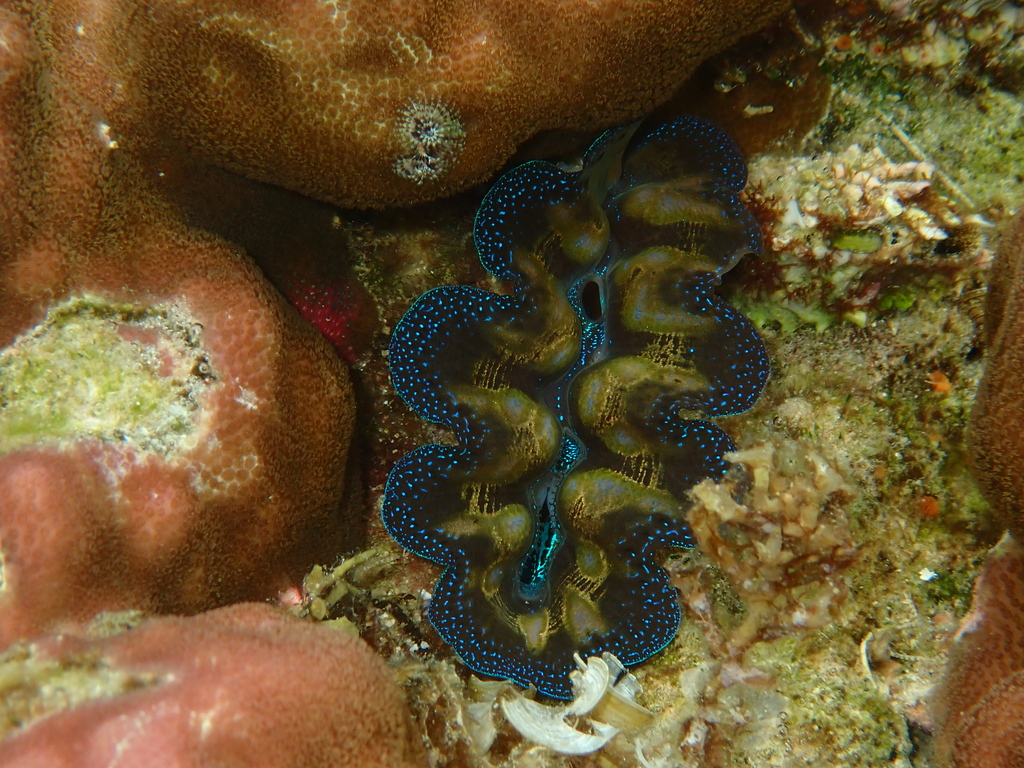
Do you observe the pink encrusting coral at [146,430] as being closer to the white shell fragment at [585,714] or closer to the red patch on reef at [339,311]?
the red patch on reef at [339,311]

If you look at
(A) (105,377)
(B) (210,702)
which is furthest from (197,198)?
(B) (210,702)

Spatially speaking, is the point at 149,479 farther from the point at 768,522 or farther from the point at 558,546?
the point at 768,522

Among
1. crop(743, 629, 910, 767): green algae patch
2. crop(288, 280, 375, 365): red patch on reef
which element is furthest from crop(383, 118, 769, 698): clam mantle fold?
crop(743, 629, 910, 767): green algae patch

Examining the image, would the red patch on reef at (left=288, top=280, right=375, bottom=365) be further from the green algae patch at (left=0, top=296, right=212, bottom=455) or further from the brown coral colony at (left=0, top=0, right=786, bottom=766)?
the green algae patch at (left=0, top=296, right=212, bottom=455)

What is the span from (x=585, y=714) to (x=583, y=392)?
3.86ft

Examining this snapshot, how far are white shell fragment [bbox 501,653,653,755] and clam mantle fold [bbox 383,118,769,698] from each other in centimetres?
13

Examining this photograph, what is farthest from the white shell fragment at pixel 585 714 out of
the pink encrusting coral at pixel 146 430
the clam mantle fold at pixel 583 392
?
the pink encrusting coral at pixel 146 430

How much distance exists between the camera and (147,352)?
6.56 ft

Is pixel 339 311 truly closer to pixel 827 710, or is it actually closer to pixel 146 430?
pixel 146 430

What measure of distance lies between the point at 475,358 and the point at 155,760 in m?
1.59

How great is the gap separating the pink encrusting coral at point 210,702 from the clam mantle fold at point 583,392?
838 millimetres

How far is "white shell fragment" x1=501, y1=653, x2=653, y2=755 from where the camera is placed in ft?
7.24

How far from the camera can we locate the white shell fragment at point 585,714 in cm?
221

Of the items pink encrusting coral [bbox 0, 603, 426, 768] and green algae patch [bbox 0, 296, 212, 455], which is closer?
pink encrusting coral [bbox 0, 603, 426, 768]
